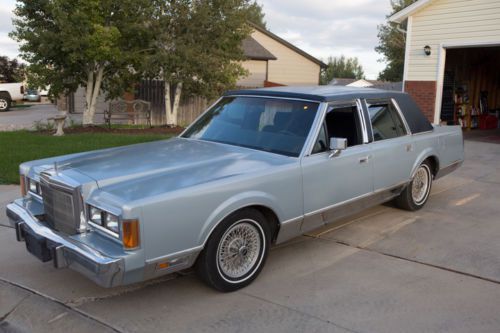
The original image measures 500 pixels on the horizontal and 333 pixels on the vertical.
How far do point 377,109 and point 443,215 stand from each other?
5.68 ft

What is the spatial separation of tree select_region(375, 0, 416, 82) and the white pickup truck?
1074 inches

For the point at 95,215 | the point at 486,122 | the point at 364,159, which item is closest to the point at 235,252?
the point at 95,215

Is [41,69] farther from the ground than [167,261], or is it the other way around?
[41,69]

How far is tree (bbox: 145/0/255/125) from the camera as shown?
14.4 metres

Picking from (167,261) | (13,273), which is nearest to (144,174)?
(167,261)

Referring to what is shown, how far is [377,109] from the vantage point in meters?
5.63

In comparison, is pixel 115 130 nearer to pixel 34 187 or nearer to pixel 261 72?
pixel 34 187

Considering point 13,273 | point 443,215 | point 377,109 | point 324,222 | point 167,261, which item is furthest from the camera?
point 443,215

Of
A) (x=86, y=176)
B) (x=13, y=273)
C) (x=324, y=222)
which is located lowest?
(x=13, y=273)

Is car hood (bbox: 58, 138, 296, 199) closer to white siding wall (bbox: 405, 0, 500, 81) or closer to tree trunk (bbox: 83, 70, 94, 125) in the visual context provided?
white siding wall (bbox: 405, 0, 500, 81)

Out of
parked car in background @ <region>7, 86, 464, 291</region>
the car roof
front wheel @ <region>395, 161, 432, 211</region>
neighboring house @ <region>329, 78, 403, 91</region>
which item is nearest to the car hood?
parked car in background @ <region>7, 86, 464, 291</region>

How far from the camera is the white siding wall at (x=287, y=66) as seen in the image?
31298mm

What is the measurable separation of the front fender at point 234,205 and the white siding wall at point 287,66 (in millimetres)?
26873

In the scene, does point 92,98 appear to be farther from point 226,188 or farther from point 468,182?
point 226,188
